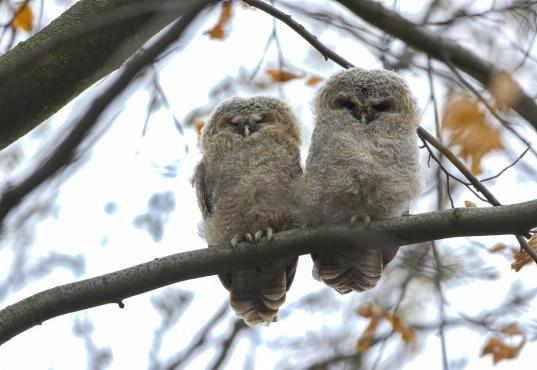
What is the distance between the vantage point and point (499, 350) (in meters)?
5.03

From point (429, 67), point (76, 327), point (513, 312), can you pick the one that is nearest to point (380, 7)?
point (429, 67)

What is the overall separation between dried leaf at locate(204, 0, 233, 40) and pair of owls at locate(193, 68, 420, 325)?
111 cm

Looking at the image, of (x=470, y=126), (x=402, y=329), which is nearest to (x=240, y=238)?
(x=470, y=126)

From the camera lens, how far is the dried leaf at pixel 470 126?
374 cm

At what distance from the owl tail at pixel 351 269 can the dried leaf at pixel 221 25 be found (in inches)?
83.0

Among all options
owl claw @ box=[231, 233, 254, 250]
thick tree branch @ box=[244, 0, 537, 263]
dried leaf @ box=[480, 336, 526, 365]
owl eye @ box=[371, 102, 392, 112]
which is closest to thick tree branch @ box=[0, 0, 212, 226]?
owl claw @ box=[231, 233, 254, 250]

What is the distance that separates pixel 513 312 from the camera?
5.02 meters

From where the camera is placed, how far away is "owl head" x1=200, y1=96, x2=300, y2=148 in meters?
4.25

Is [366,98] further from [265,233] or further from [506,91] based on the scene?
[506,91]

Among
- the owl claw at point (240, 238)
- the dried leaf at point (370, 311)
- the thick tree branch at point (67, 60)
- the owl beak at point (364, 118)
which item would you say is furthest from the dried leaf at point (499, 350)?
the thick tree branch at point (67, 60)

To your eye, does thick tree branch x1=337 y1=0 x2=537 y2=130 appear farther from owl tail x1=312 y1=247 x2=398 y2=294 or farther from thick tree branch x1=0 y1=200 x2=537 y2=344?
owl tail x1=312 y1=247 x2=398 y2=294

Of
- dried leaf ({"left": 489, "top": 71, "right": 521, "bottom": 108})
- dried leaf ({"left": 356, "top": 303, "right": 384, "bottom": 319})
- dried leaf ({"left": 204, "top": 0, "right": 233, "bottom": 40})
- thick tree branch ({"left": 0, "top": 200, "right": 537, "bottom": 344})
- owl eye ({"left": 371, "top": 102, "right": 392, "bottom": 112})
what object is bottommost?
thick tree branch ({"left": 0, "top": 200, "right": 537, "bottom": 344})

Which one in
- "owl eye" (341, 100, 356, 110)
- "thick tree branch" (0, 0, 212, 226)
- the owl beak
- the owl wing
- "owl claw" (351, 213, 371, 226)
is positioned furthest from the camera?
the owl wing

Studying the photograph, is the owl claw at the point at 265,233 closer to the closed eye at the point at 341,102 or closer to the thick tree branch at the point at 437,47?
the closed eye at the point at 341,102
